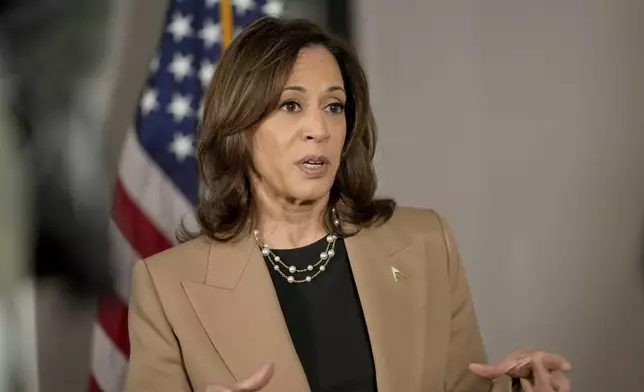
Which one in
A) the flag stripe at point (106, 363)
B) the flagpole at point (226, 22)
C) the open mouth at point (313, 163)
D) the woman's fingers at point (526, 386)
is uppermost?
the flagpole at point (226, 22)

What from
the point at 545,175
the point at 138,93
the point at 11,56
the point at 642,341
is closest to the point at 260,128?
the point at 138,93

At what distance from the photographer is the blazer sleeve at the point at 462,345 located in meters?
1.25

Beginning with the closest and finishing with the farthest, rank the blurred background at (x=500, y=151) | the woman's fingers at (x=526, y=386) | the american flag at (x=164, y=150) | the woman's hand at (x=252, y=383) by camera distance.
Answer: the woman's hand at (x=252, y=383)
the woman's fingers at (x=526, y=386)
the american flag at (x=164, y=150)
the blurred background at (x=500, y=151)

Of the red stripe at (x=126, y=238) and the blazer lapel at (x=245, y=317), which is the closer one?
the blazer lapel at (x=245, y=317)

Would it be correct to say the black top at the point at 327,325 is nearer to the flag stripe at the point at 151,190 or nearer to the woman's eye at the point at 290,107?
the woman's eye at the point at 290,107

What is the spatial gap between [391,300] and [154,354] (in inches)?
15.5

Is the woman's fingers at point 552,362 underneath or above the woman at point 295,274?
underneath

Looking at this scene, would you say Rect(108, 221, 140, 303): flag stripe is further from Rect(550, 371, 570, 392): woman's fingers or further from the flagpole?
Rect(550, 371, 570, 392): woman's fingers

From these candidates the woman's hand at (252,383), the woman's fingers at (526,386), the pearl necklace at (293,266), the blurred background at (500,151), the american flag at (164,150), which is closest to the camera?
the woman's hand at (252,383)

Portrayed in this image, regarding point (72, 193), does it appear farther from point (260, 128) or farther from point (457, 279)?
point (457, 279)

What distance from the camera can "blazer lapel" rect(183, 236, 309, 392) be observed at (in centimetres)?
114

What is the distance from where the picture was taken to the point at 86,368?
180cm

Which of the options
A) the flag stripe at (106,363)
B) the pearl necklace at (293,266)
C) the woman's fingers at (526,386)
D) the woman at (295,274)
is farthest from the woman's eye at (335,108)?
the flag stripe at (106,363)

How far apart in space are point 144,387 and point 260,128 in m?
0.45
